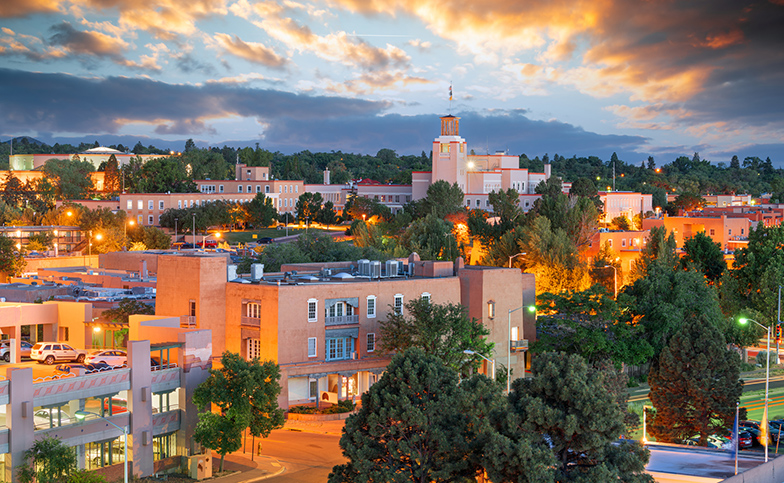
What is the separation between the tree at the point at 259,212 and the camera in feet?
437

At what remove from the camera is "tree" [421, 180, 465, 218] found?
132500 mm

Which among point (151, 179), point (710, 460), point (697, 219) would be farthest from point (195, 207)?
point (710, 460)

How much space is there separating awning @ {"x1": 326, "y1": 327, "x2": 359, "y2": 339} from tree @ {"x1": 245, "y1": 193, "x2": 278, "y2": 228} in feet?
273

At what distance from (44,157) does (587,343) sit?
172 meters

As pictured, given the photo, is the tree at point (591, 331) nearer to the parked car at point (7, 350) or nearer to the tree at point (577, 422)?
the tree at point (577, 422)

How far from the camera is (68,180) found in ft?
513

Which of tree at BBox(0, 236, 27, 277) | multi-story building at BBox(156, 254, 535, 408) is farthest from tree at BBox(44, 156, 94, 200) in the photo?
multi-story building at BBox(156, 254, 535, 408)

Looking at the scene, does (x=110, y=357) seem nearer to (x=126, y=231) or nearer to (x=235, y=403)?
(x=235, y=403)

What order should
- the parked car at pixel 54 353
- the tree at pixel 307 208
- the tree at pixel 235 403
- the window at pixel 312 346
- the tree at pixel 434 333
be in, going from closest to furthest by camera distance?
the tree at pixel 235 403, the parked car at pixel 54 353, the tree at pixel 434 333, the window at pixel 312 346, the tree at pixel 307 208

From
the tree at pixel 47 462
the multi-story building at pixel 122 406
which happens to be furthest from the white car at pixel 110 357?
the tree at pixel 47 462

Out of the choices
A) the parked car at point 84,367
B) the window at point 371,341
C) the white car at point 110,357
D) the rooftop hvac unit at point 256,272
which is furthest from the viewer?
the window at point 371,341

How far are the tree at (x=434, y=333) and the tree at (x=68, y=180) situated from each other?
10881 cm

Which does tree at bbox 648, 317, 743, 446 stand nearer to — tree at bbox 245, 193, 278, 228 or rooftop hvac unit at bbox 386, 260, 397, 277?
rooftop hvac unit at bbox 386, 260, 397, 277

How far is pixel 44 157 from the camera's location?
Result: 7849 inches
